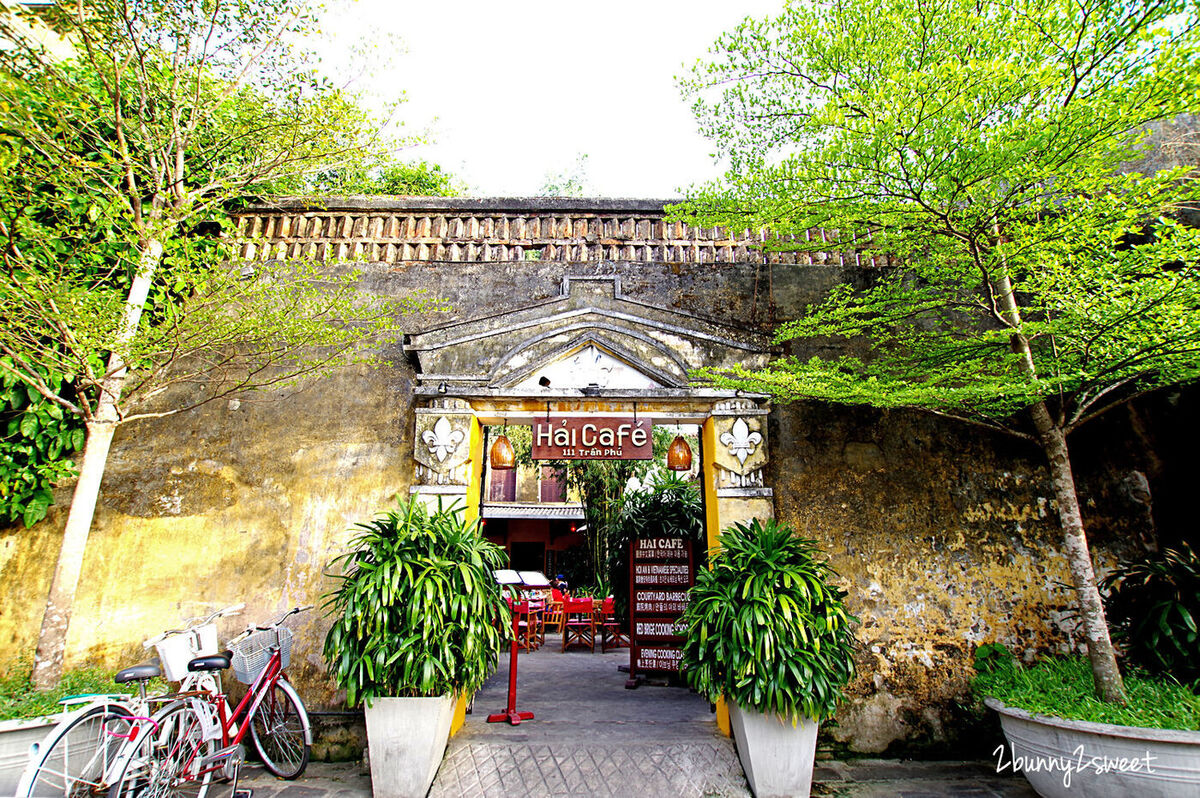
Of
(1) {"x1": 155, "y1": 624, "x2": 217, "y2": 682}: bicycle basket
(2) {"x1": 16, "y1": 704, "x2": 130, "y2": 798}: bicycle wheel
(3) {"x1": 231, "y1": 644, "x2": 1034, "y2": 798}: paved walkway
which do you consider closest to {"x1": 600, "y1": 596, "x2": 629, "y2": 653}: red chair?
(3) {"x1": 231, "y1": 644, "x2": 1034, "y2": 798}: paved walkway

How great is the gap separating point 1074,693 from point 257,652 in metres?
5.98

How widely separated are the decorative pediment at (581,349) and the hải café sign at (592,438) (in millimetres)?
333

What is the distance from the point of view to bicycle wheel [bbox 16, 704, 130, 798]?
3426 mm

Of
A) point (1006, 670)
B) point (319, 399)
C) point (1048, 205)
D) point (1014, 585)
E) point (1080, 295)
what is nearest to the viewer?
point (1080, 295)

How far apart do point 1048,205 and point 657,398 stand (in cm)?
320

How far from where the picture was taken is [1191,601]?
14.0 ft

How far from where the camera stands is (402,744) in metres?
4.13

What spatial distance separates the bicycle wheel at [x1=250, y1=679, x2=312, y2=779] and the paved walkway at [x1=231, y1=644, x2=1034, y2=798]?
111mm

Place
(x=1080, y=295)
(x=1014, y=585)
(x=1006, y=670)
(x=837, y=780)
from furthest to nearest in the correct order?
(x=1014, y=585)
(x=1006, y=670)
(x=837, y=780)
(x=1080, y=295)

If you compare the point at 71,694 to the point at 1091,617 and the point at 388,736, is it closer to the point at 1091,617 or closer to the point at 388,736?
the point at 388,736

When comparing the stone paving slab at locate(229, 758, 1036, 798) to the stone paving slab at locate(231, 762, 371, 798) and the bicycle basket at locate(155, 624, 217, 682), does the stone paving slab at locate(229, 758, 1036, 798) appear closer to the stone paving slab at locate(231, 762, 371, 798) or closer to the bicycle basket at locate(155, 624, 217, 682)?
the stone paving slab at locate(231, 762, 371, 798)

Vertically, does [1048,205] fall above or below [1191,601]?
above

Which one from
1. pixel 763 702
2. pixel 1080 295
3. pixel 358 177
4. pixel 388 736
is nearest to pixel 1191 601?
pixel 1080 295

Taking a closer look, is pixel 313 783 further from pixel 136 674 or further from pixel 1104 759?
pixel 1104 759
